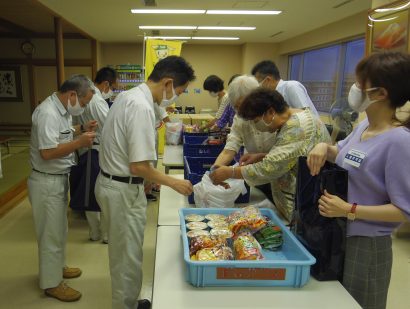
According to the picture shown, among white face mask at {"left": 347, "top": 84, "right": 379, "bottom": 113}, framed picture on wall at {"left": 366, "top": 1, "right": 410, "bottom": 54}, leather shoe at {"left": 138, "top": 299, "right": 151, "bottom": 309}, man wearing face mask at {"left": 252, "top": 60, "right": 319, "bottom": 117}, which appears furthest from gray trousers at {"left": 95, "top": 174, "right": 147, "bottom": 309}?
framed picture on wall at {"left": 366, "top": 1, "right": 410, "bottom": 54}

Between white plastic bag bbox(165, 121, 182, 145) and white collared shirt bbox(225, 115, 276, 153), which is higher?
white collared shirt bbox(225, 115, 276, 153)

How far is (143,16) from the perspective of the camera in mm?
5930

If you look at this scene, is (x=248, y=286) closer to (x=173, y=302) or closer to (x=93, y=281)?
(x=173, y=302)

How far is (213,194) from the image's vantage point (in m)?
1.75

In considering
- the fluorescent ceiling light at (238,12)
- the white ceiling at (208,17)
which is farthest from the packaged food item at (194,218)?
the fluorescent ceiling light at (238,12)

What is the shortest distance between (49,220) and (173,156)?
1.32 meters

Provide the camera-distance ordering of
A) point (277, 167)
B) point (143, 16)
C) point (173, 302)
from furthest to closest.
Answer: point (143, 16)
point (277, 167)
point (173, 302)

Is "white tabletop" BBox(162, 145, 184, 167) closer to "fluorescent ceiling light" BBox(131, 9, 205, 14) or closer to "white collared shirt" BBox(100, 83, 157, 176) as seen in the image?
"white collared shirt" BBox(100, 83, 157, 176)

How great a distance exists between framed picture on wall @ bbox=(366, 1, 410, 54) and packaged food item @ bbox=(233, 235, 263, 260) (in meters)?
2.59

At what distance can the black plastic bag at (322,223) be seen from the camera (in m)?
1.14

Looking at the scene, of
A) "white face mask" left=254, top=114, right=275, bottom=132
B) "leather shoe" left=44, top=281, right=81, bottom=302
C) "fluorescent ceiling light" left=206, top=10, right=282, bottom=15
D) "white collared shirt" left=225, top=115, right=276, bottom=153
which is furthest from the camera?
"fluorescent ceiling light" left=206, top=10, right=282, bottom=15

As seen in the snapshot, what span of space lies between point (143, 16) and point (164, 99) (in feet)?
15.5

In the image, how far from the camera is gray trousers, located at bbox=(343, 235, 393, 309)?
1.17 meters

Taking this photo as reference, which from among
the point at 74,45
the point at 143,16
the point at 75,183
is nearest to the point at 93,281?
the point at 75,183
